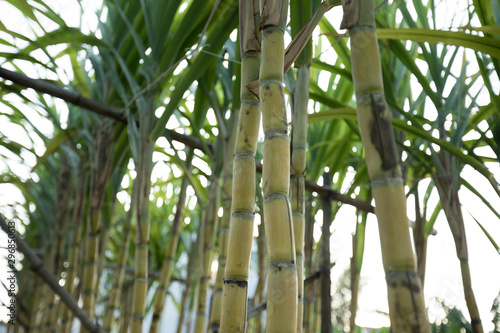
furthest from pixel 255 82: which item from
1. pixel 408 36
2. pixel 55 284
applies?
pixel 55 284

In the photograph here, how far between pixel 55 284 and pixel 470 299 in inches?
27.3

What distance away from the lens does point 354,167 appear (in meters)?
1.54

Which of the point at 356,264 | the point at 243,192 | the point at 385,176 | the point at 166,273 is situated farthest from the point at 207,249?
the point at 385,176

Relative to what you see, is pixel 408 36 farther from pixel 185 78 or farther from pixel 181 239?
pixel 181 239

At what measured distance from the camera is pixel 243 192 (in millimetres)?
441

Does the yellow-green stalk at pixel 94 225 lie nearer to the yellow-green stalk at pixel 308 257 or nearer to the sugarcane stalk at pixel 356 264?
the yellow-green stalk at pixel 308 257

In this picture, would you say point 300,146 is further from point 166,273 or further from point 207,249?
point 166,273

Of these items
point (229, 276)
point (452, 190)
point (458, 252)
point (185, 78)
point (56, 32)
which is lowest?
point (229, 276)

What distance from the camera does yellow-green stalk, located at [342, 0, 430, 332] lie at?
269 millimetres

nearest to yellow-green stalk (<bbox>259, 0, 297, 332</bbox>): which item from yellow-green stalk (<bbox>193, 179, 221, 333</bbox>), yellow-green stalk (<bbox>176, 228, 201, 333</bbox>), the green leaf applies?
the green leaf

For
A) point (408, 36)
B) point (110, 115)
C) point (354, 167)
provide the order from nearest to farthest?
point (408, 36), point (110, 115), point (354, 167)

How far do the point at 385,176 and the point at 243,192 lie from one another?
18 centimetres

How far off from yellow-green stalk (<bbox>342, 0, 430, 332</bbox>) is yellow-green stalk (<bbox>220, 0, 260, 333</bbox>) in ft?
0.52

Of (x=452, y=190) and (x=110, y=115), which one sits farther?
(x=110, y=115)
